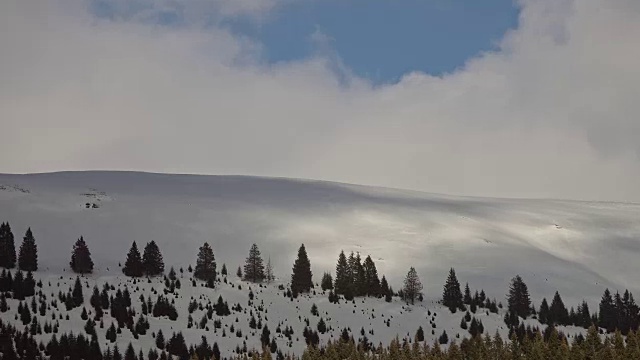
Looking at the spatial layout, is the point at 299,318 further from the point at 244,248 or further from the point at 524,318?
the point at 244,248

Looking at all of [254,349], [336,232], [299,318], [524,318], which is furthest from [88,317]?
[336,232]

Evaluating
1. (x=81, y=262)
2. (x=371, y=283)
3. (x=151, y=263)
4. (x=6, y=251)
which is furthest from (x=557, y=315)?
(x=6, y=251)

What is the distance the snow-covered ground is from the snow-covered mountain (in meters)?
0.31

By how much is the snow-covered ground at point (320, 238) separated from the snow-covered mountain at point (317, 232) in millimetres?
310

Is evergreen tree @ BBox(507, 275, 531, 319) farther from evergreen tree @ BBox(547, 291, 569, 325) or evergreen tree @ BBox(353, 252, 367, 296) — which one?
evergreen tree @ BBox(353, 252, 367, 296)

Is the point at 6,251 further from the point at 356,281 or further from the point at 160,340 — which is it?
the point at 356,281

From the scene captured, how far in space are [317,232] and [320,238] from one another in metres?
4.63

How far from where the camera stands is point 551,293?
132375 mm

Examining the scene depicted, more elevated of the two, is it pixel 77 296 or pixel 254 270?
pixel 254 270

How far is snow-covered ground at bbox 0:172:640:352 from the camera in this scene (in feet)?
326

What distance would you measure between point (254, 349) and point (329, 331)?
1436 centimetres

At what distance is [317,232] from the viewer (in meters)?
157

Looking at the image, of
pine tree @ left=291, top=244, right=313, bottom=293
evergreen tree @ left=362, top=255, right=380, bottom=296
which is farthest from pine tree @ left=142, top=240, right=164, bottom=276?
evergreen tree @ left=362, top=255, right=380, bottom=296

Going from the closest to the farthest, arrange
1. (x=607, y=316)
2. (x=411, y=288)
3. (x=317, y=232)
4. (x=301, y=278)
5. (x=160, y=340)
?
(x=160, y=340)
(x=301, y=278)
(x=411, y=288)
(x=607, y=316)
(x=317, y=232)
